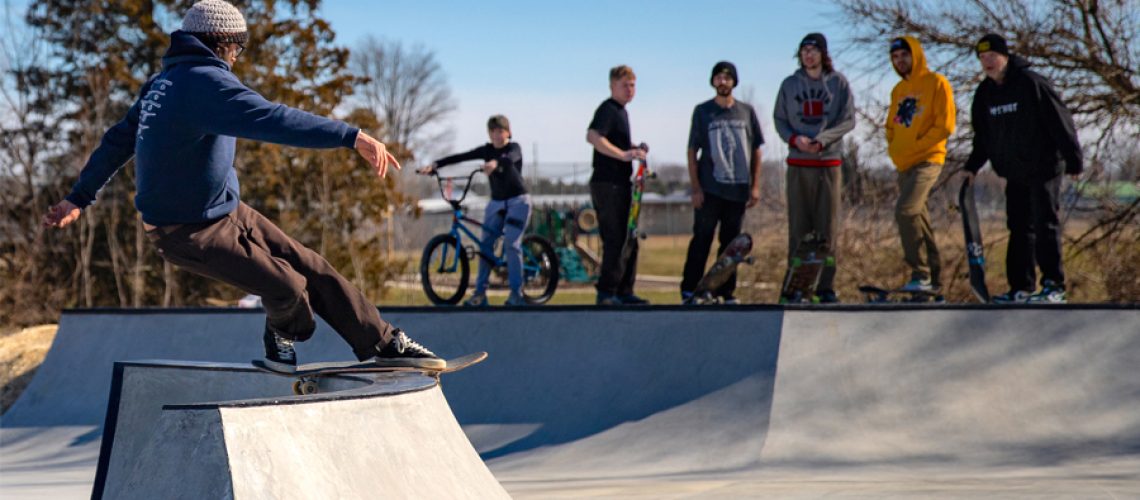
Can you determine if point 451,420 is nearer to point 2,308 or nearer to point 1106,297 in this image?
point 1106,297

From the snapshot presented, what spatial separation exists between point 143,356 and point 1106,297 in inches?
404

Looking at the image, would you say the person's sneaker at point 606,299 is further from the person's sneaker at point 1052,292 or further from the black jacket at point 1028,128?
the person's sneaker at point 1052,292

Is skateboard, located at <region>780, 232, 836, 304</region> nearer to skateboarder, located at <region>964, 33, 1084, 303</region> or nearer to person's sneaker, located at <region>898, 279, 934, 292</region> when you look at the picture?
person's sneaker, located at <region>898, 279, 934, 292</region>

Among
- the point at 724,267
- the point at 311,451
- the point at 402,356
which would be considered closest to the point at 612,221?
the point at 724,267

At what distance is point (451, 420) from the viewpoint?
4.33 m

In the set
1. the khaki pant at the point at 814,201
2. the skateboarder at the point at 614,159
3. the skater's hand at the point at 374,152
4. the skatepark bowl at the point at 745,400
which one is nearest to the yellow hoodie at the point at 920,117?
the khaki pant at the point at 814,201

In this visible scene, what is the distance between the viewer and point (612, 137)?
866 cm

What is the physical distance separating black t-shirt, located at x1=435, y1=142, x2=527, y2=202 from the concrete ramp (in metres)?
4.72

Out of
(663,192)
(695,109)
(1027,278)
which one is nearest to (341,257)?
(695,109)

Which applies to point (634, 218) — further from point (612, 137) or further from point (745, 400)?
point (745, 400)

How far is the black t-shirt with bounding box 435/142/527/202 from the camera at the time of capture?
29.8 feet

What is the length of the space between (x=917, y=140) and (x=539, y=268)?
3.49 m

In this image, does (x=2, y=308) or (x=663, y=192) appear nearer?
(x=2, y=308)

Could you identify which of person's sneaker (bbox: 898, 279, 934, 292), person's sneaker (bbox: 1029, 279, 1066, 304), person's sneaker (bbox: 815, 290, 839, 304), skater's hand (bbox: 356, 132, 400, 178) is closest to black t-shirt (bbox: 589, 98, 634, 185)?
person's sneaker (bbox: 815, 290, 839, 304)
